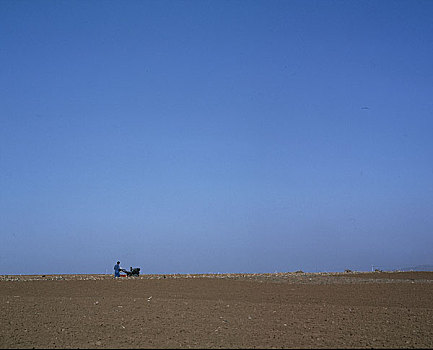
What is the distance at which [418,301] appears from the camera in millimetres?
22781

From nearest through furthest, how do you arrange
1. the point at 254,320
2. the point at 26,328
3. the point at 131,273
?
the point at 26,328 < the point at 254,320 < the point at 131,273

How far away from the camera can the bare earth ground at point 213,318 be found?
44.0ft

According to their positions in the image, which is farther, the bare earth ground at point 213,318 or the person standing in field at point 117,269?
the person standing in field at point 117,269

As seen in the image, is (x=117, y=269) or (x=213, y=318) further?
(x=117, y=269)

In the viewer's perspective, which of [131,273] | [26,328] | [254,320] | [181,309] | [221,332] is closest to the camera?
[221,332]

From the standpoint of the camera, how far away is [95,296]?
915 inches

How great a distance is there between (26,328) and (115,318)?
286 cm

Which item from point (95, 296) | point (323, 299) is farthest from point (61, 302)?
point (323, 299)

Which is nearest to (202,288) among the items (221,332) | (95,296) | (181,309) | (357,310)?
(95,296)

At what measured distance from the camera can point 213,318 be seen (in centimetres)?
1681

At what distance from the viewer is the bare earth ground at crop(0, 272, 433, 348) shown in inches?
527

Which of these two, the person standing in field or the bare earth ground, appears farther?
the person standing in field

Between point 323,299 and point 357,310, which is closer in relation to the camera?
point 357,310

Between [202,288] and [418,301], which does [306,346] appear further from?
[202,288]
